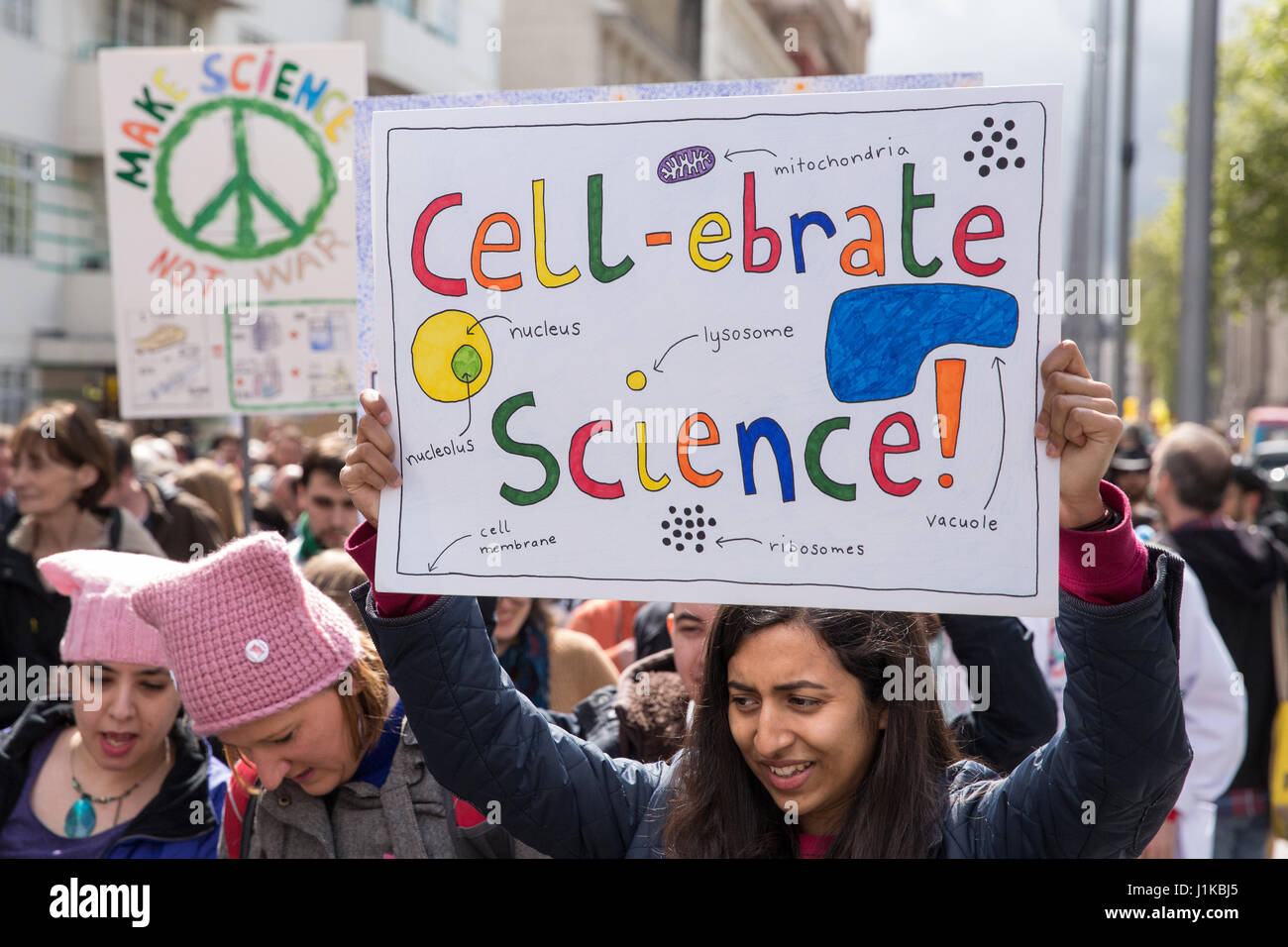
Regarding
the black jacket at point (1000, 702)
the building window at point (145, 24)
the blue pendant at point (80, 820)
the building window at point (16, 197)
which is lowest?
the blue pendant at point (80, 820)

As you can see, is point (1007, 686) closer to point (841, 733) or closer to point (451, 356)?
point (841, 733)

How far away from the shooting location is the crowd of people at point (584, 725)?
6.16ft

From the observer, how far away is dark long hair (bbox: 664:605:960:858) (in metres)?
2.02

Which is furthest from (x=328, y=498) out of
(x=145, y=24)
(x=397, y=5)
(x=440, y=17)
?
(x=440, y=17)

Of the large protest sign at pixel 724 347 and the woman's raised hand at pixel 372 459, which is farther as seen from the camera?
the woman's raised hand at pixel 372 459

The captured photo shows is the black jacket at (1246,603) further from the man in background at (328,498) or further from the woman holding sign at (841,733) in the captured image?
the man in background at (328,498)

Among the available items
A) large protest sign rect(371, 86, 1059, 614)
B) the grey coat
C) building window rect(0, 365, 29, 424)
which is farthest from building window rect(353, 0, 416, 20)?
large protest sign rect(371, 86, 1059, 614)

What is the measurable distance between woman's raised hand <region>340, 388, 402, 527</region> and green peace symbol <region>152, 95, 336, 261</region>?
3.25 m

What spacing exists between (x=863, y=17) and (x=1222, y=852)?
271ft

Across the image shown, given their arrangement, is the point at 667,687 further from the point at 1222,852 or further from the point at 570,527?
the point at 1222,852

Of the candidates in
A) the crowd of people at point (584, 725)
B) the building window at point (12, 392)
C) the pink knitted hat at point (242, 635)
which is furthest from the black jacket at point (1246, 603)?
the building window at point (12, 392)

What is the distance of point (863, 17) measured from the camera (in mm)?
81562

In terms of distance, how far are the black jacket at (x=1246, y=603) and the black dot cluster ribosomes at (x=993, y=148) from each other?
9.73 feet
